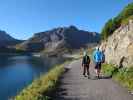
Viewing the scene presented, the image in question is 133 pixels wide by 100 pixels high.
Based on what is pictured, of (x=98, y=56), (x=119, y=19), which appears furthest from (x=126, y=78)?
(x=119, y=19)

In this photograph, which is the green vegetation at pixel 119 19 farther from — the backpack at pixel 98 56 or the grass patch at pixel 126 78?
the grass patch at pixel 126 78

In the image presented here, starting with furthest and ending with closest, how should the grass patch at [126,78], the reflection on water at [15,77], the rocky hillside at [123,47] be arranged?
the reflection on water at [15,77] → the rocky hillside at [123,47] → the grass patch at [126,78]

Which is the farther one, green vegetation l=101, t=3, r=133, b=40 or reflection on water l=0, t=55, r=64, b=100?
reflection on water l=0, t=55, r=64, b=100

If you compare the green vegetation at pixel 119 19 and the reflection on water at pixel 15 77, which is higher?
the green vegetation at pixel 119 19

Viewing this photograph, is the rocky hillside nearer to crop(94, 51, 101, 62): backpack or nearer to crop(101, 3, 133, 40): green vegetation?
crop(94, 51, 101, 62): backpack

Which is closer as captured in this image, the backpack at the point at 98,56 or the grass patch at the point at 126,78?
the grass patch at the point at 126,78

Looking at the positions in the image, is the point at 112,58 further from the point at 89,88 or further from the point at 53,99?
the point at 53,99

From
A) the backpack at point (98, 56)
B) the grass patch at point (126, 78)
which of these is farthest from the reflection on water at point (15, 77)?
the grass patch at point (126, 78)

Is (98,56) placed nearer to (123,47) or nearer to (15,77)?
(123,47)

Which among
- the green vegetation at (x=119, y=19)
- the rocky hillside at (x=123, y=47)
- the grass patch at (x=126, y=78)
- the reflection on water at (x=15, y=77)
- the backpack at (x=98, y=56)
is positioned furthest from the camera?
the reflection on water at (x=15, y=77)

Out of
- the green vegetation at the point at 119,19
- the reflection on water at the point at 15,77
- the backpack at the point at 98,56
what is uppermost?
the green vegetation at the point at 119,19

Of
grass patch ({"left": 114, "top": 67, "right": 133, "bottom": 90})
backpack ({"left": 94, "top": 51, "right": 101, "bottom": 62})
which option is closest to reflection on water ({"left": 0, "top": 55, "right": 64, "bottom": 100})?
backpack ({"left": 94, "top": 51, "right": 101, "bottom": 62})

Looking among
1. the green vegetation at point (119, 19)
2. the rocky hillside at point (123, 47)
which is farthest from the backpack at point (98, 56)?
the green vegetation at point (119, 19)

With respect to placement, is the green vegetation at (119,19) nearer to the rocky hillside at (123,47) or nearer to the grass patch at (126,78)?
the rocky hillside at (123,47)
